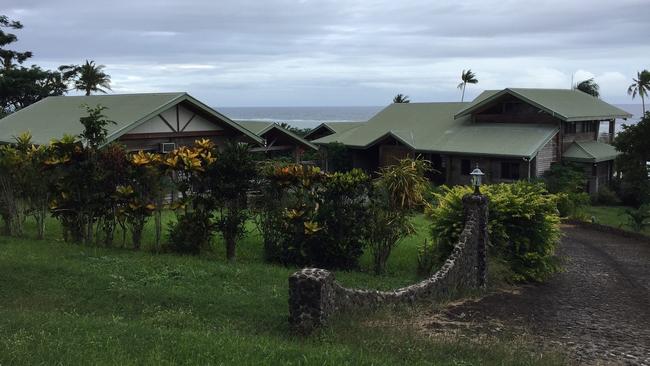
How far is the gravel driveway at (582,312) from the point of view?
8109 millimetres

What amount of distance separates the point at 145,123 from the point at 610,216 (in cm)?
2158

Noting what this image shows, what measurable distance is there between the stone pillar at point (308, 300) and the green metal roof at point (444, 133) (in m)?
24.3

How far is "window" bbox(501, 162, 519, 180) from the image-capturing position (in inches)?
1224

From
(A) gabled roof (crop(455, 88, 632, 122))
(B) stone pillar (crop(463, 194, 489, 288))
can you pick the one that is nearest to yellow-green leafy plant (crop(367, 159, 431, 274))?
(B) stone pillar (crop(463, 194, 489, 288))

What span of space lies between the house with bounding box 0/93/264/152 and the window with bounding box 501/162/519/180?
1281 cm

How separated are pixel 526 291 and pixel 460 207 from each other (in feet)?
7.43

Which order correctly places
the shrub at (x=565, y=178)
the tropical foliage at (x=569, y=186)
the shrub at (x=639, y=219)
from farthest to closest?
the shrub at (x=565, y=178) < the tropical foliage at (x=569, y=186) < the shrub at (x=639, y=219)

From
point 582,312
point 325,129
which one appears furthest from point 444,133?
point 582,312

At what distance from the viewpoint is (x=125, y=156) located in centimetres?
1309

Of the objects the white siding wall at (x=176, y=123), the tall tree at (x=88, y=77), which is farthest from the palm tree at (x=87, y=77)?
the white siding wall at (x=176, y=123)

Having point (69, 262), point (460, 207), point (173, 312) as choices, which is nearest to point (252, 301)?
point (173, 312)

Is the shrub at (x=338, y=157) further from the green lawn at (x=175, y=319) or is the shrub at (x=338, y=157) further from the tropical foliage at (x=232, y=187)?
the green lawn at (x=175, y=319)

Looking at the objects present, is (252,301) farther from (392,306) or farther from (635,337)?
(635,337)

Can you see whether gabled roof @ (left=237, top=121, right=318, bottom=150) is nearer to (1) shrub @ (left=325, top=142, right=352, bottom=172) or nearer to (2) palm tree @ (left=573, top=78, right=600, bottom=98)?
(1) shrub @ (left=325, top=142, right=352, bottom=172)
